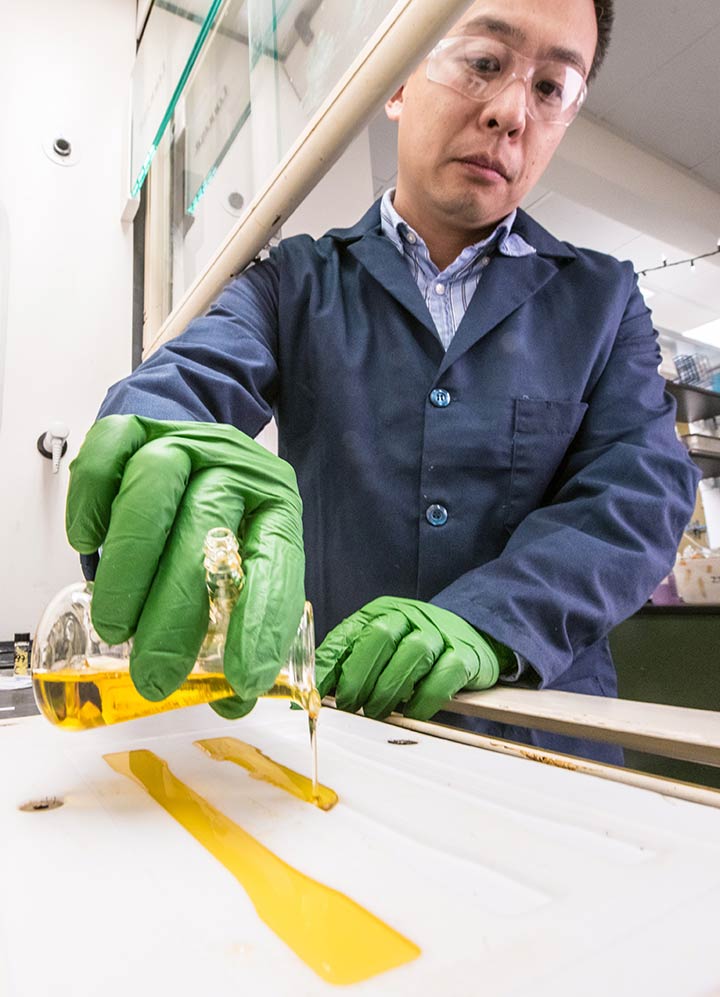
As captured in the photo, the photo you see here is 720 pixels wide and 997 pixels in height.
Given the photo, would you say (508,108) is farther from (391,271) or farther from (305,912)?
(305,912)

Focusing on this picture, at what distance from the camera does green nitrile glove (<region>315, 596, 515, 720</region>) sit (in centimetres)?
70

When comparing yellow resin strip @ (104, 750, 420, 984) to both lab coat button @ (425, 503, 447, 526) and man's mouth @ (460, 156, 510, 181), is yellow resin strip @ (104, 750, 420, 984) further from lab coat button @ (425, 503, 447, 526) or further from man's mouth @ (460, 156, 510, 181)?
man's mouth @ (460, 156, 510, 181)

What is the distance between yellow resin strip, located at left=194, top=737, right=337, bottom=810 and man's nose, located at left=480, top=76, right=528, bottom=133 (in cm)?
91

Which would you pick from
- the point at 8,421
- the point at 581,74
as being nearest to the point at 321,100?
the point at 581,74

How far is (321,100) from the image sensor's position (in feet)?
2.61

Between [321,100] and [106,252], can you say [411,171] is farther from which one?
[106,252]

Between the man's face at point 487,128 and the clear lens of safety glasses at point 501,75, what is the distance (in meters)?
0.01

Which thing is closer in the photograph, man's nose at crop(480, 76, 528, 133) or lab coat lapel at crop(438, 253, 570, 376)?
man's nose at crop(480, 76, 528, 133)

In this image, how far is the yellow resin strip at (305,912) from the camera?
0.25 m

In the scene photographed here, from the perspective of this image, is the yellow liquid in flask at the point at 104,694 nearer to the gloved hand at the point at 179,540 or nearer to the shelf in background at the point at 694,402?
the gloved hand at the point at 179,540

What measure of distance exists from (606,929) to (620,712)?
384 mm

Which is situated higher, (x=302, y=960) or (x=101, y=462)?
(x=101, y=462)

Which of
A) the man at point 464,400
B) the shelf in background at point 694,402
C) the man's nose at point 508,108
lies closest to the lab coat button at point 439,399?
the man at point 464,400

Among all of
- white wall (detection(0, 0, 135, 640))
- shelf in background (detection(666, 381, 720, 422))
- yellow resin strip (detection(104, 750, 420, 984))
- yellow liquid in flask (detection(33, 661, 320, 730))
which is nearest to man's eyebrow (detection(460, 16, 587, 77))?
yellow liquid in flask (detection(33, 661, 320, 730))
